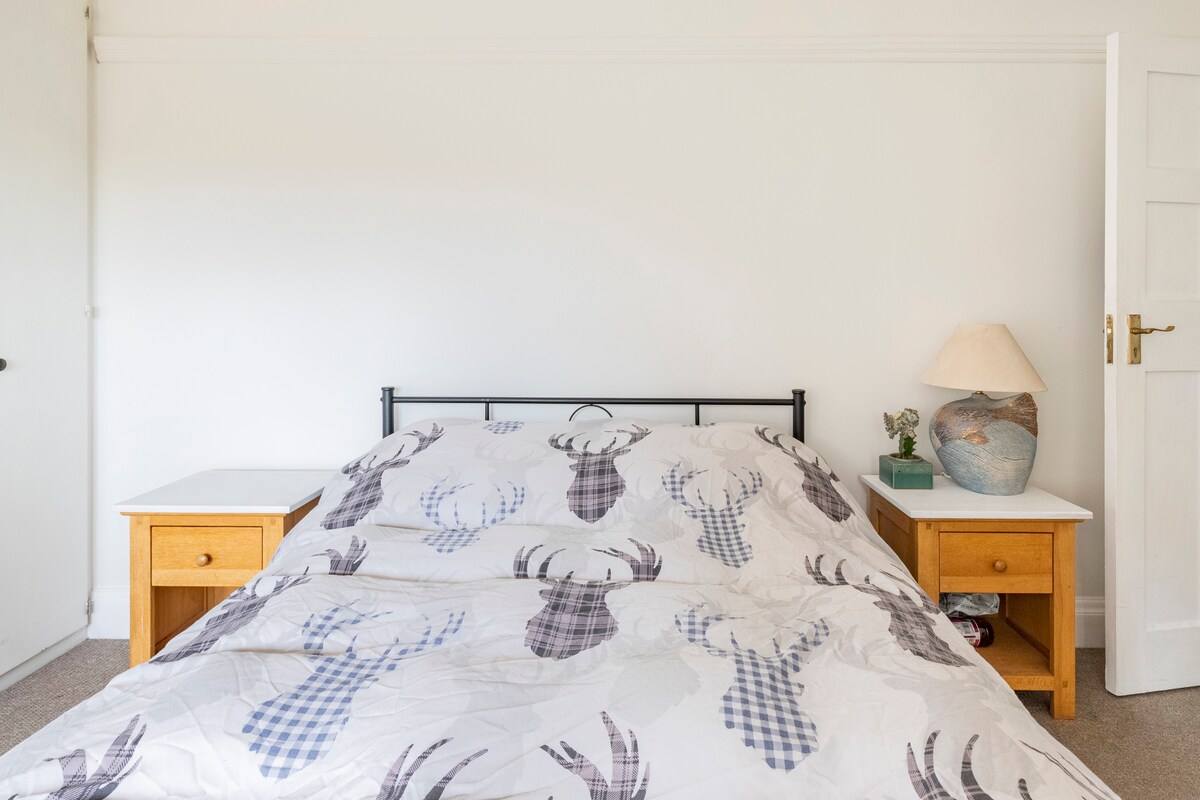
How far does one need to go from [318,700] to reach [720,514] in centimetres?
106

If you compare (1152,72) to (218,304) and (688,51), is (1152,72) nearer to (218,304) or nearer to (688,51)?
(688,51)

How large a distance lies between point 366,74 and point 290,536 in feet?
5.52

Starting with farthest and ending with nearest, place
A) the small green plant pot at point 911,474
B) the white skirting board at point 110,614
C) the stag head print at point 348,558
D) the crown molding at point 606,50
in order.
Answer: the white skirting board at point 110,614 → the crown molding at point 606,50 → the small green plant pot at point 911,474 → the stag head print at point 348,558

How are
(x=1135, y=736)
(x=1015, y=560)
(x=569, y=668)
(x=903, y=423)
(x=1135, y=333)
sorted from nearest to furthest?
(x=569, y=668) → (x=1135, y=736) → (x=1015, y=560) → (x=1135, y=333) → (x=903, y=423)

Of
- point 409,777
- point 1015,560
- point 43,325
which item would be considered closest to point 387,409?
point 43,325

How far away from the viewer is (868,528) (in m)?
1.85

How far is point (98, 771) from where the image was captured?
0.80 metres

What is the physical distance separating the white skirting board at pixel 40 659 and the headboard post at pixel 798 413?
2.68 meters

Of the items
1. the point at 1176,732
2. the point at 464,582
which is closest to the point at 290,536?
the point at 464,582

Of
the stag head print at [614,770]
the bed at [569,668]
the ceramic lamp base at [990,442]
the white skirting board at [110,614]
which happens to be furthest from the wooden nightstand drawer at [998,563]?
the white skirting board at [110,614]

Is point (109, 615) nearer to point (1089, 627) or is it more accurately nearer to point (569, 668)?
point (569, 668)

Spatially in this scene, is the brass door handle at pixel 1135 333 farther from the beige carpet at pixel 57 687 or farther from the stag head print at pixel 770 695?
the beige carpet at pixel 57 687

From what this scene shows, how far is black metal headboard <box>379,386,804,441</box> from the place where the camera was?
232cm

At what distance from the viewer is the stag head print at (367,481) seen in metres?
1.76
